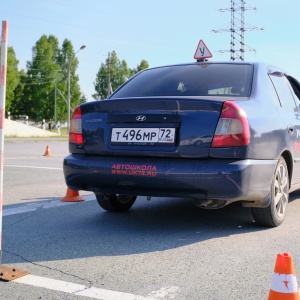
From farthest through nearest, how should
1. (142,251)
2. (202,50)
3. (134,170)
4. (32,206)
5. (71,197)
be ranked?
(202,50) → (71,197) → (32,206) → (134,170) → (142,251)

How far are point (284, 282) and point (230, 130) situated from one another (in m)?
1.91

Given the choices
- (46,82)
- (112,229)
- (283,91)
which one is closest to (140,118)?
(112,229)

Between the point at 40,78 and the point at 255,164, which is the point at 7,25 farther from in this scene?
the point at 40,78

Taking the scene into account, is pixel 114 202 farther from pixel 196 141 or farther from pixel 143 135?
pixel 196 141

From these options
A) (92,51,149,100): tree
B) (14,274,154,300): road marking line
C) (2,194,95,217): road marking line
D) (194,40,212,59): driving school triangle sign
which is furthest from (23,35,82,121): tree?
(14,274,154,300): road marking line

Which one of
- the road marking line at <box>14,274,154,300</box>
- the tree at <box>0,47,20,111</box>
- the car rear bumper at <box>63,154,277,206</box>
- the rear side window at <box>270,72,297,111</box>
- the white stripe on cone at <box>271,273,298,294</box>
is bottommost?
the road marking line at <box>14,274,154,300</box>

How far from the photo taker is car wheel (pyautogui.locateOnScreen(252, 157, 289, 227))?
471 centimetres

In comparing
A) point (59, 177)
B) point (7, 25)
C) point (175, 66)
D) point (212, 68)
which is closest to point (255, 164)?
point (212, 68)

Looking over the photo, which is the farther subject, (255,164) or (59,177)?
(59,177)

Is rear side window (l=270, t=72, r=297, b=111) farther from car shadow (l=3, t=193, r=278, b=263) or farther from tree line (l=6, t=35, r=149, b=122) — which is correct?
tree line (l=6, t=35, r=149, b=122)

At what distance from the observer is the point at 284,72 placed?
5.88 m

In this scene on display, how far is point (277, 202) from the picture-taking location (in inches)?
192

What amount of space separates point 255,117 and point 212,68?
1024 mm

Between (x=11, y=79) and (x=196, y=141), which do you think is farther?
(x=11, y=79)
